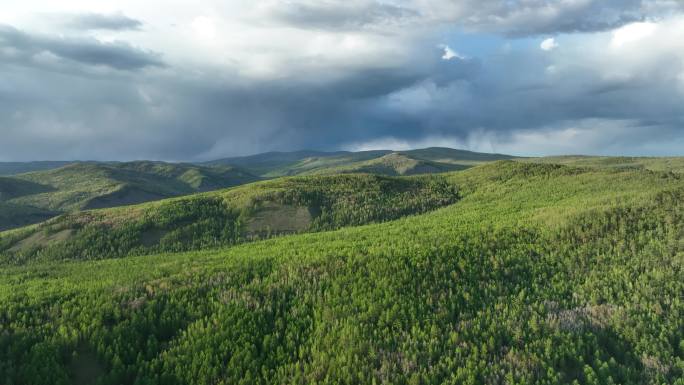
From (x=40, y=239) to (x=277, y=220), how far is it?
66.0 ft

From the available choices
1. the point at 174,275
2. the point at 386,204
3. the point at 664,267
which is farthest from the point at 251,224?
the point at 664,267

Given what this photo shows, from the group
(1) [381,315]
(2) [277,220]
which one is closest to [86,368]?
(1) [381,315]

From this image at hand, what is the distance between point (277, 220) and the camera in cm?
3834

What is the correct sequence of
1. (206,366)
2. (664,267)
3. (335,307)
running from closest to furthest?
(206,366) → (335,307) → (664,267)

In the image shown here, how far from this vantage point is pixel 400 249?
19.0 metres

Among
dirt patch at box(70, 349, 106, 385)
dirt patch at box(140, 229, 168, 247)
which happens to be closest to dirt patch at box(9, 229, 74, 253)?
dirt patch at box(140, 229, 168, 247)

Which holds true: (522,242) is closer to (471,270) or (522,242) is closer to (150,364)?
(471,270)

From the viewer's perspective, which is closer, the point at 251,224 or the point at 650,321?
the point at 650,321

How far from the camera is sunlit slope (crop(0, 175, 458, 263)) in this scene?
106 ft

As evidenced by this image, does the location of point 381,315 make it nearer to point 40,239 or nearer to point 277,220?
point 277,220

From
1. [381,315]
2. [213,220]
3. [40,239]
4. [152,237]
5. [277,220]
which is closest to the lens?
[381,315]

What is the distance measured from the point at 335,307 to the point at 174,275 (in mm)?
7963

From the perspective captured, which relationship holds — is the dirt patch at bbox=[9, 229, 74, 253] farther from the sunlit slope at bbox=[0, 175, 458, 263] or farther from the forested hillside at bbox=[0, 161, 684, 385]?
the forested hillside at bbox=[0, 161, 684, 385]

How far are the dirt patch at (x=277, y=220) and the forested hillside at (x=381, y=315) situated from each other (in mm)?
14846
